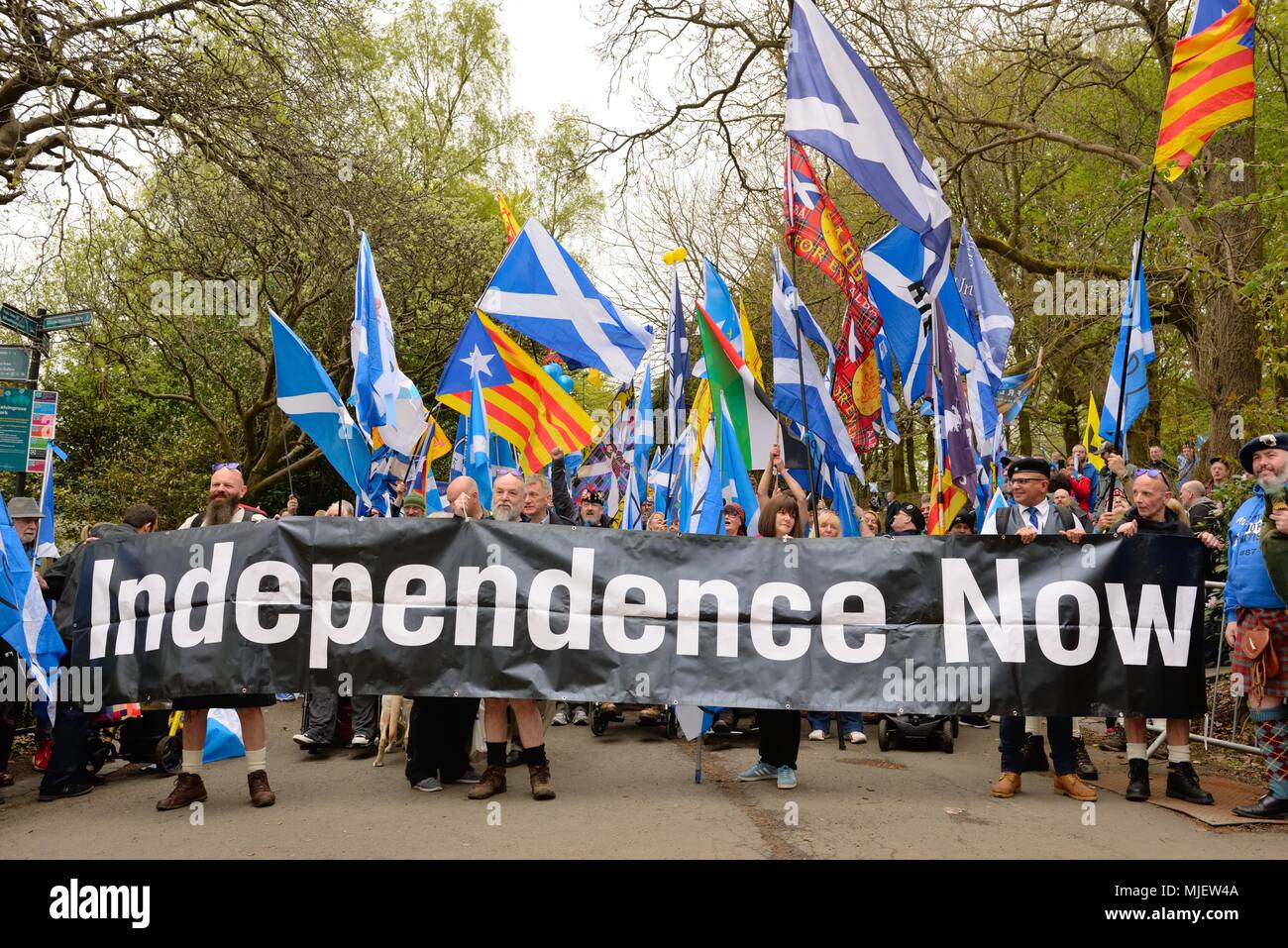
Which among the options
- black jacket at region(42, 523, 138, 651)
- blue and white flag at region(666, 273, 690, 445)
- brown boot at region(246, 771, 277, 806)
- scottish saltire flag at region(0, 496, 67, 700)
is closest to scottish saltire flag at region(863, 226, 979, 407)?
blue and white flag at region(666, 273, 690, 445)

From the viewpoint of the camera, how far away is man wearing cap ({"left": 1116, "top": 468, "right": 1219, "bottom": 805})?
619 cm

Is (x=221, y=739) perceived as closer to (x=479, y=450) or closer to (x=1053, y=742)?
(x=479, y=450)

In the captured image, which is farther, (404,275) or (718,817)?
(404,275)

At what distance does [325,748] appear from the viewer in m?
8.23

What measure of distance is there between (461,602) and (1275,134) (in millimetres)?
19605

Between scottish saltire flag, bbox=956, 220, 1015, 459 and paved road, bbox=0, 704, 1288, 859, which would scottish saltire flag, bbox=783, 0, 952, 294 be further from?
paved road, bbox=0, 704, 1288, 859

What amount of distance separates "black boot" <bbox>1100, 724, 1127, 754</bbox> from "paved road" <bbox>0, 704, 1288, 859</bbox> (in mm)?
1375

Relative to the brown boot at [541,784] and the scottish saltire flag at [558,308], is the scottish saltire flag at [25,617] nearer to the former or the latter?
the brown boot at [541,784]

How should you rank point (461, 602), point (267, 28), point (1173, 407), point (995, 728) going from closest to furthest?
1. point (461, 602)
2. point (995, 728)
3. point (267, 28)
4. point (1173, 407)

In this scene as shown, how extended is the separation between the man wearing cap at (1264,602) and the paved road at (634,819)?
0.38 m

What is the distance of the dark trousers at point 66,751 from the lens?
6.76m

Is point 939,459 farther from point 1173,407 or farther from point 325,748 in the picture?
point 1173,407

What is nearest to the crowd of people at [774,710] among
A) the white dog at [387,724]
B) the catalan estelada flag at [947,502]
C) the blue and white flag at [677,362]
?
the white dog at [387,724]

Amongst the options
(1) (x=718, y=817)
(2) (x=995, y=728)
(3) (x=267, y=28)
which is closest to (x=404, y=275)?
(3) (x=267, y=28)
